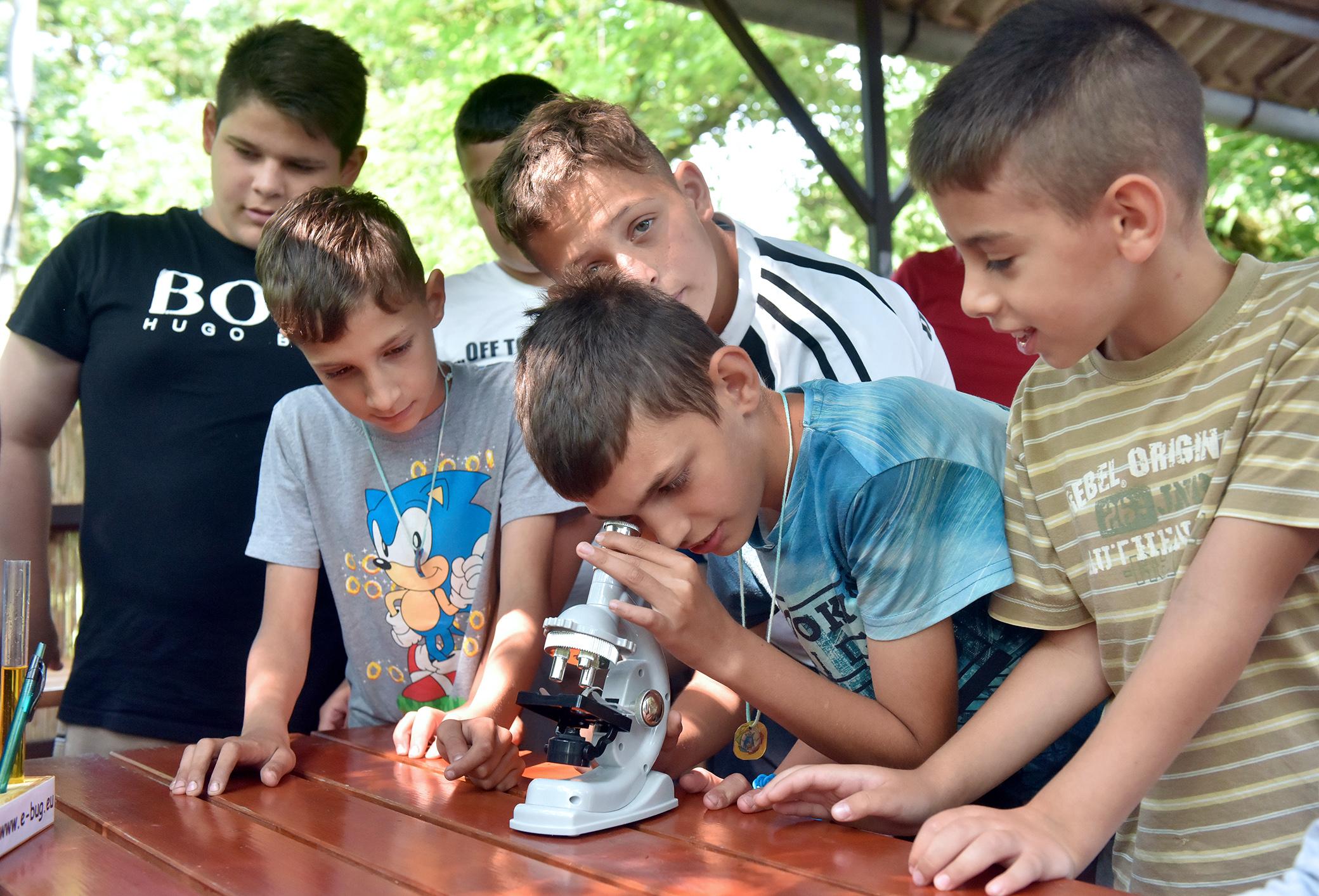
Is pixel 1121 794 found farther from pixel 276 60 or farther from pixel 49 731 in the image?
pixel 49 731

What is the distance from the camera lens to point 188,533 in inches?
109

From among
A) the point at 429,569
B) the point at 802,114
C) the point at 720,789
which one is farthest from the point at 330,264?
the point at 802,114

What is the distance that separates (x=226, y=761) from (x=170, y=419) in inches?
44.5

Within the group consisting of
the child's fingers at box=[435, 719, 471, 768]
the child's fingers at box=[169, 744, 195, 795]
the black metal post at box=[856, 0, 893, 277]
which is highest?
the black metal post at box=[856, 0, 893, 277]

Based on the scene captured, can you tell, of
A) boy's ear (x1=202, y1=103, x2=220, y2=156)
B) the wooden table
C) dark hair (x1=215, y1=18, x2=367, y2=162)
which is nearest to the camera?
the wooden table

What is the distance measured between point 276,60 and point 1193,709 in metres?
2.52

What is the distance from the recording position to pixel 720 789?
5.64ft

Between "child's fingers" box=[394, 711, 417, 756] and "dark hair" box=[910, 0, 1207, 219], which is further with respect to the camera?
"child's fingers" box=[394, 711, 417, 756]

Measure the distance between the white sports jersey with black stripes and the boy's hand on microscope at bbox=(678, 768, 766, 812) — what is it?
0.90m

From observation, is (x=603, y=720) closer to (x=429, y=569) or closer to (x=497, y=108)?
(x=429, y=569)

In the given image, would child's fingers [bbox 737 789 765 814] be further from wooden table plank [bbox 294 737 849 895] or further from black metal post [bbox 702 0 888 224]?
black metal post [bbox 702 0 888 224]

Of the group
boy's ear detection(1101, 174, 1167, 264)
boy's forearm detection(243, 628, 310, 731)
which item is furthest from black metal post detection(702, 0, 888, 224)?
boy's ear detection(1101, 174, 1167, 264)

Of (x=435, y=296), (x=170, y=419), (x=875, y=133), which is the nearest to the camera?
(x=435, y=296)

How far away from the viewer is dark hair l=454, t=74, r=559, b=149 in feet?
11.0
